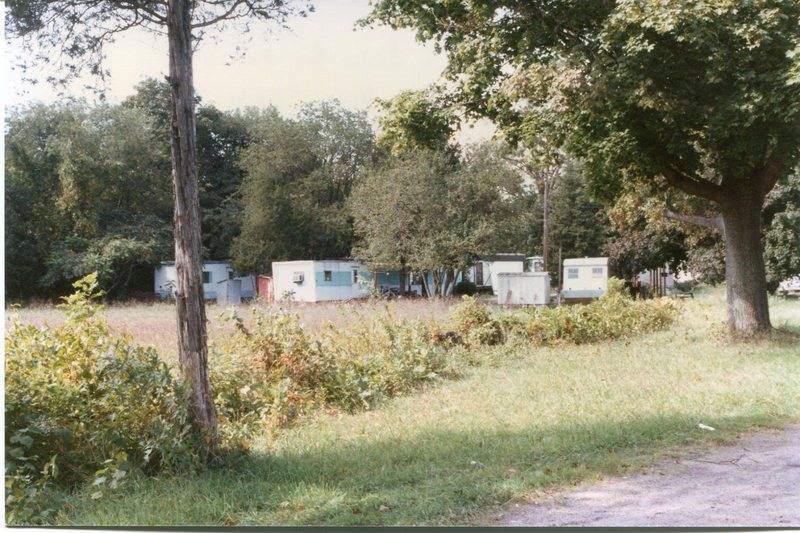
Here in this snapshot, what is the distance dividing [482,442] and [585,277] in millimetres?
2471

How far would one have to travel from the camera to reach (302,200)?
17.7 ft

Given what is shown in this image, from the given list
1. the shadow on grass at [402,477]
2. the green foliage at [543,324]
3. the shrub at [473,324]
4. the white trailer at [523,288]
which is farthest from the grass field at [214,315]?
the shadow on grass at [402,477]

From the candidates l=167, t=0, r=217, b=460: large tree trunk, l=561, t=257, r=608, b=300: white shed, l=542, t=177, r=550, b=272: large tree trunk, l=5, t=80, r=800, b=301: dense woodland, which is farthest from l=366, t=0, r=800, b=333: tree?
l=167, t=0, r=217, b=460: large tree trunk

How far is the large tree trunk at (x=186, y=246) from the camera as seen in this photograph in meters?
3.19

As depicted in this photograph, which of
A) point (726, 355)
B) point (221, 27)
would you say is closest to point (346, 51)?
point (221, 27)

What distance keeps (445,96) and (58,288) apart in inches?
138

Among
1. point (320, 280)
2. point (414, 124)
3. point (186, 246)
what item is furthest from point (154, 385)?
point (414, 124)

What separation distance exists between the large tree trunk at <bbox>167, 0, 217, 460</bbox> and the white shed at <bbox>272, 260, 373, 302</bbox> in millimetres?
1767

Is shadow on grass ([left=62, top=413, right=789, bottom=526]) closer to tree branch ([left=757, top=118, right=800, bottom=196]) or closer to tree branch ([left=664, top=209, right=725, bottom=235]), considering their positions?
tree branch ([left=664, top=209, right=725, bottom=235])

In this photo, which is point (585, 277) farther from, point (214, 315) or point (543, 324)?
point (214, 315)

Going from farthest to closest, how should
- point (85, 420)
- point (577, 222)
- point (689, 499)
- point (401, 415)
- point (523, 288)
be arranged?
point (523, 288) → point (577, 222) → point (401, 415) → point (85, 420) → point (689, 499)

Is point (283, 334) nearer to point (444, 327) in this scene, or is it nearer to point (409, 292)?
point (409, 292)

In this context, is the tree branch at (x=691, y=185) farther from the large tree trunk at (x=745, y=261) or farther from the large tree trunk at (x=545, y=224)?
the large tree trunk at (x=545, y=224)

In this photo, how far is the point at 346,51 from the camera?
13.9ft
